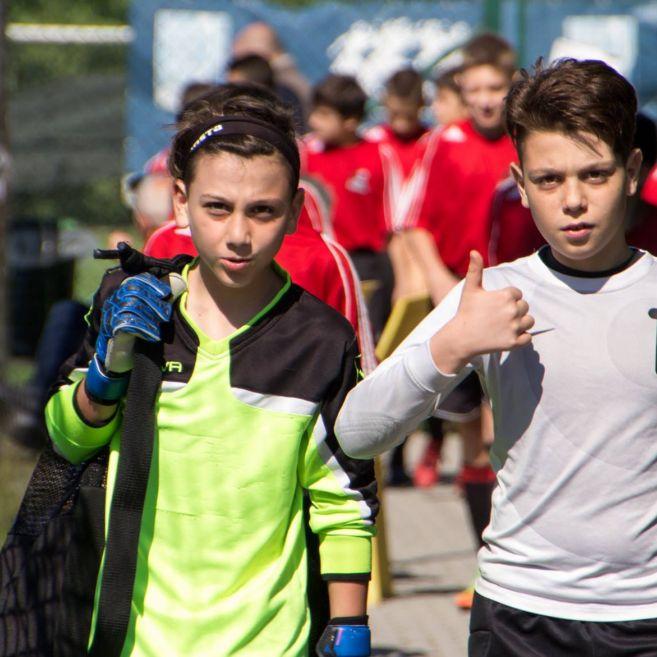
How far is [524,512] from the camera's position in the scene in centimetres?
→ 298

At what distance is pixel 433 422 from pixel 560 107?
605 cm

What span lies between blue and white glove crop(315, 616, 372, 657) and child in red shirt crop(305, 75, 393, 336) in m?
5.54

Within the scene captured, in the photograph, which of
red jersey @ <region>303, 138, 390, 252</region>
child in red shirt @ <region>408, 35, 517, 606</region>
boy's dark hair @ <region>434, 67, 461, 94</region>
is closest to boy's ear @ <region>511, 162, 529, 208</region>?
child in red shirt @ <region>408, 35, 517, 606</region>

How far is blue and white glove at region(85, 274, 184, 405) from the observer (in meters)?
3.03

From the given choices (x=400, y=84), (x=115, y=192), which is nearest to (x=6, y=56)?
(x=400, y=84)

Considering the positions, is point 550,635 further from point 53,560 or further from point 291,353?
point 53,560

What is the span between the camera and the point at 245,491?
3045 millimetres

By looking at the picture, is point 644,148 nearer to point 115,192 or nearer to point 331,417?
point 331,417

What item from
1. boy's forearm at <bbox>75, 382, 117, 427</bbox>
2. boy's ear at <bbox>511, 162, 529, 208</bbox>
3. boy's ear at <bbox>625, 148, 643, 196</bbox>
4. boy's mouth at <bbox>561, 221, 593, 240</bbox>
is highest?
boy's ear at <bbox>625, 148, 643, 196</bbox>

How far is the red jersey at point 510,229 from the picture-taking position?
17.5 ft

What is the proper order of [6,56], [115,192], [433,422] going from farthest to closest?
1. [115,192]
2. [6,56]
3. [433,422]

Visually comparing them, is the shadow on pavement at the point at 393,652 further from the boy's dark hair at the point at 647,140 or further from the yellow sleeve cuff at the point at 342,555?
the yellow sleeve cuff at the point at 342,555

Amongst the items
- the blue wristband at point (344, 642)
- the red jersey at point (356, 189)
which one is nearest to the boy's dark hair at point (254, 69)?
the red jersey at point (356, 189)

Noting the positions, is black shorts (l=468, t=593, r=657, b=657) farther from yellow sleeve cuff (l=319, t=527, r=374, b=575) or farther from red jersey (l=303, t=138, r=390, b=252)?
red jersey (l=303, t=138, r=390, b=252)
